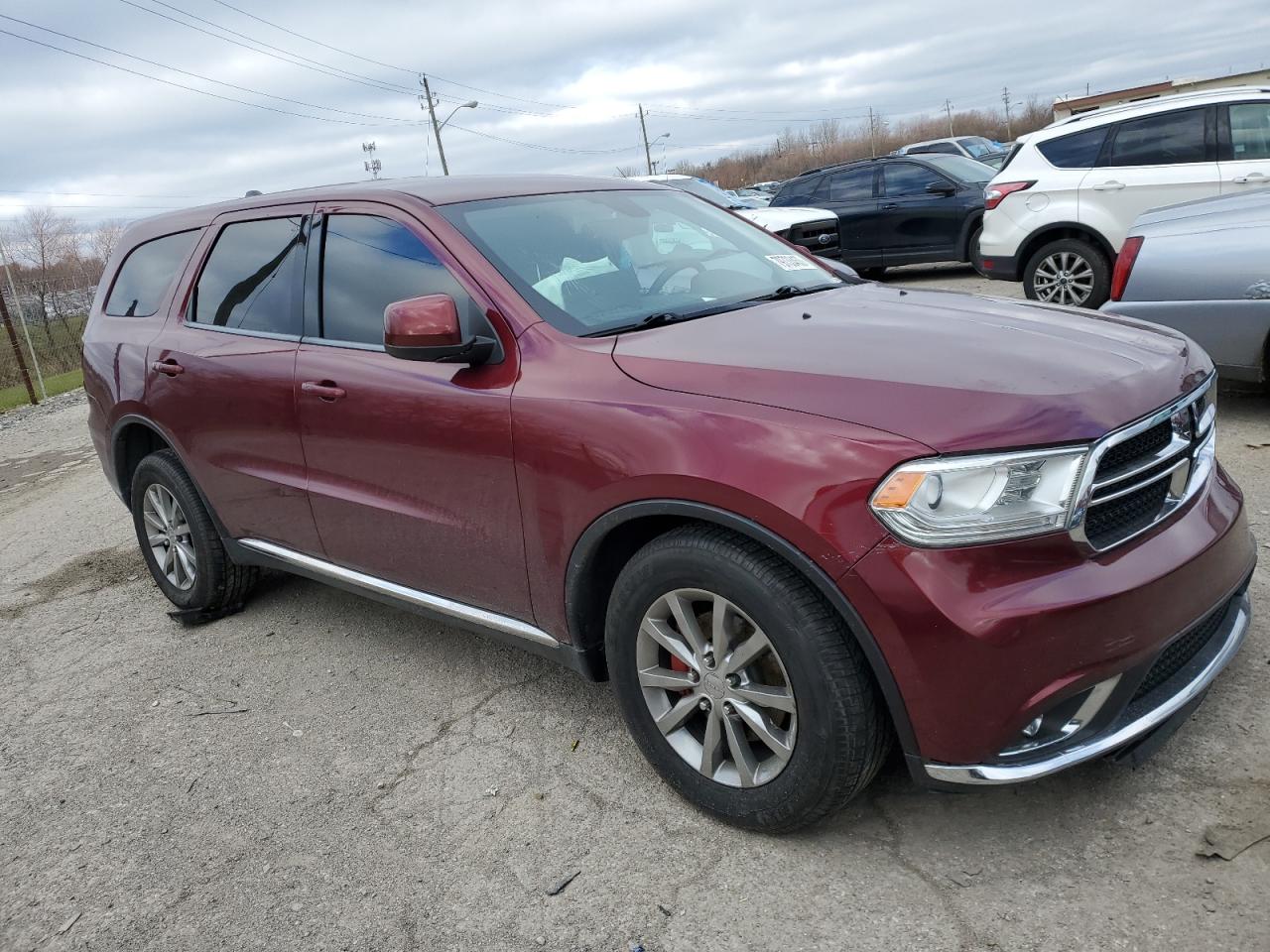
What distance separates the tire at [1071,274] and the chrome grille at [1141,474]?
6.39m

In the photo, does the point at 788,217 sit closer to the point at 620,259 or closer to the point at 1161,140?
the point at 1161,140

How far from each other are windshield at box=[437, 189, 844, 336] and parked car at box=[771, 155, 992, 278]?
8.80 metres

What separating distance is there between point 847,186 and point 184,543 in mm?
10909

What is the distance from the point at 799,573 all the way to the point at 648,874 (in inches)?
35.4

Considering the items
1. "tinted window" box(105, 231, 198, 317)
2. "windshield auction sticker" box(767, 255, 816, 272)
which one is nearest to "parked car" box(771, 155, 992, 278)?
"windshield auction sticker" box(767, 255, 816, 272)

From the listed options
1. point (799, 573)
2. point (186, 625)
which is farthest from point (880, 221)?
point (799, 573)

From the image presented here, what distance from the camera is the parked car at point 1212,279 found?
16.4 ft

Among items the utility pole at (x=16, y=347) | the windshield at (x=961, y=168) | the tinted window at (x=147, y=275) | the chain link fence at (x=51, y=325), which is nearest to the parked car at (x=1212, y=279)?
the tinted window at (x=147, y=275)

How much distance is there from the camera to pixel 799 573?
238cm

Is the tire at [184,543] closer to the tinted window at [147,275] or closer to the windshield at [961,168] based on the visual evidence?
the tinted window at [147,275]

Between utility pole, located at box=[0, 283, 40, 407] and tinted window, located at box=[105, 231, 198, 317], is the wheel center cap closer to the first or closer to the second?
tinted window, located at box=[105, 231, 198, 317]

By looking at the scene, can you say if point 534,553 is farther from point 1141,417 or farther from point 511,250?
point 1141,417

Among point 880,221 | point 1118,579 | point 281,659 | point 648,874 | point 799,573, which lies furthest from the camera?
point 880,221

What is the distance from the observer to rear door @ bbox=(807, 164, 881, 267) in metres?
13.1
